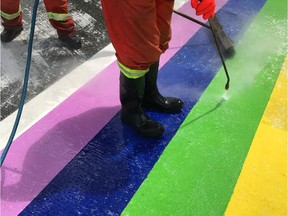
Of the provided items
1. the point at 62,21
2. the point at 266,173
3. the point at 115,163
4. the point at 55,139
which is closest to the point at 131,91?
the point at 115,163

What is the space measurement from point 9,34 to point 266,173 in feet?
6.20

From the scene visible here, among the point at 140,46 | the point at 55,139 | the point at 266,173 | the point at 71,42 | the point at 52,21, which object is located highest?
the point at 140,46

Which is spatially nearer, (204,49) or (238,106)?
(238,106)

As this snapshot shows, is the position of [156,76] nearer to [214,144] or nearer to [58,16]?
[214,144]

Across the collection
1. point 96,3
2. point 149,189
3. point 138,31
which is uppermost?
point 138,31

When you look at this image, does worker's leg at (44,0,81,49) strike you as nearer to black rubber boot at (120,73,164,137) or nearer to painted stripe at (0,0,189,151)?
painted stripe at (0,0,189,151)

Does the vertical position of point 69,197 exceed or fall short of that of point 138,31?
it falls short

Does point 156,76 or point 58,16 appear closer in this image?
point 156,76

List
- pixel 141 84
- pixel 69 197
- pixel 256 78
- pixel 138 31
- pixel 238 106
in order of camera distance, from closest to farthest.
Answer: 1. pixel 138 31
2. pixel 69 197
3. pixel 141 84
4. pixel 238 106
5. pixel 256 78

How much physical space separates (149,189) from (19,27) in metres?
1.53

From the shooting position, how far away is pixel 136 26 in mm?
1203

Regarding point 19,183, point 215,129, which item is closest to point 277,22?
point 215,129

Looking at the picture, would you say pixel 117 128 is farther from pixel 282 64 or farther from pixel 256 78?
pixel 282 64

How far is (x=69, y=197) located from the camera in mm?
1350
